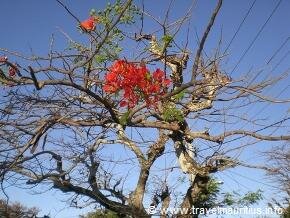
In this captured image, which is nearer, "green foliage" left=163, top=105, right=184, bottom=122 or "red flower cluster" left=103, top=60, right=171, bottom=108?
"red flower cluster" left=103, top=60, right=171, bottom=108

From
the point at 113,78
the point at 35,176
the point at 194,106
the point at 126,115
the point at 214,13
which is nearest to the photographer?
the point at 214,13

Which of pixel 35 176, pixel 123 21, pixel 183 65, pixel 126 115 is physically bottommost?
pixel 35 176

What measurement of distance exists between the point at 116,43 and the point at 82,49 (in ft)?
3.45

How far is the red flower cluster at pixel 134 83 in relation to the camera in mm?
5812

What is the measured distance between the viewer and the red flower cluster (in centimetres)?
581

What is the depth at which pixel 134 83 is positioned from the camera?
5.86 m

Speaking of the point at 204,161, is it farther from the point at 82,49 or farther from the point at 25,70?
the point at 25,70

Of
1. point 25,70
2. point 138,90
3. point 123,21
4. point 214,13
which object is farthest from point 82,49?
point 214,13

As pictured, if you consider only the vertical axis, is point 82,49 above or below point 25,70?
above

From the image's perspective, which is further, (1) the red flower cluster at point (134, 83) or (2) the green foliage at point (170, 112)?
(2) the green foliage at point (170, 112)

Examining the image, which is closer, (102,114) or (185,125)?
(102,114)

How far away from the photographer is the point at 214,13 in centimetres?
359

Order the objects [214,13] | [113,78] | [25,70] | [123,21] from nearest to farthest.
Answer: [214,13], [25,70], [113,78], [123,21]

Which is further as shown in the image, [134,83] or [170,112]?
[170,112]
